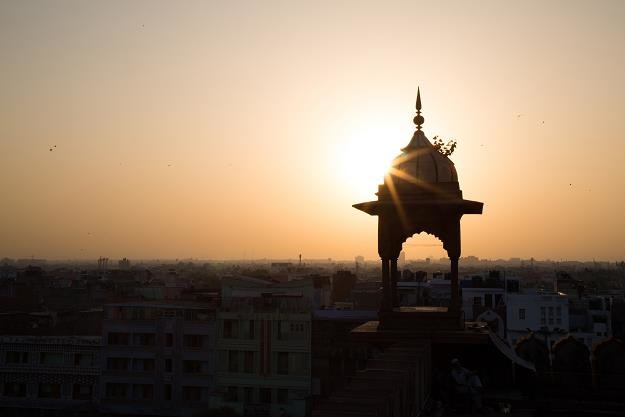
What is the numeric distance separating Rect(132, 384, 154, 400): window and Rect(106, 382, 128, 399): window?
576 mm

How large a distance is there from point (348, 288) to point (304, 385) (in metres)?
46.8

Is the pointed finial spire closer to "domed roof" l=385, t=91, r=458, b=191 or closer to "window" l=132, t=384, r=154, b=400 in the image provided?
"domed roof" l=385, t=91, r=458, b=191

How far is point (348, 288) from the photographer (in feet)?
287

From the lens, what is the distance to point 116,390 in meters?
44.0

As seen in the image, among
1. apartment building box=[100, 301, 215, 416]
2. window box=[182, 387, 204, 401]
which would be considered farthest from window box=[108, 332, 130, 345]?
window box=[182, 387, 204, 401]

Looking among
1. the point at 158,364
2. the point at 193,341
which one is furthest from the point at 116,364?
the point at 193,341

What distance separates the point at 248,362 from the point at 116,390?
9145mm

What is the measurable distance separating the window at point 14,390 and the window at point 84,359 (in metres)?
4.00

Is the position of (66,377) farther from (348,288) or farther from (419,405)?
(348,288)

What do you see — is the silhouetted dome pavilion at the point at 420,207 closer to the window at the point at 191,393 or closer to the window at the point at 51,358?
the window at the point at 191,393

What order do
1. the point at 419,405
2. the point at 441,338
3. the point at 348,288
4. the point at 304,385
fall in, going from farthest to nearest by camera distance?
the point at 348,288 < the point at 304,385 < the point at 441,338 < the point at 419,405

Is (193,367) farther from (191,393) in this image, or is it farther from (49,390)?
(49,390)

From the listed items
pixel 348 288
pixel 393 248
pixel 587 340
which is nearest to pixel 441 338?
pixel 393 248

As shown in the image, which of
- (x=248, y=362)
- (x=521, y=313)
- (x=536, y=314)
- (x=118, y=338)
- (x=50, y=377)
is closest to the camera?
(x=248, y=362)
